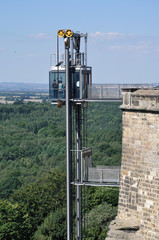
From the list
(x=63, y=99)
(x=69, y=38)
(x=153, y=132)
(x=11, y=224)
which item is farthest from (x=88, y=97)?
(x=11, y=224)

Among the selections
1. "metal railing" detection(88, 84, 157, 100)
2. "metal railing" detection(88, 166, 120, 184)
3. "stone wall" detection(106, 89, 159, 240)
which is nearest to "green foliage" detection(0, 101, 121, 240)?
"metal railing" detection(88, 166, 120, 184)

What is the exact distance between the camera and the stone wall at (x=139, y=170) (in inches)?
696

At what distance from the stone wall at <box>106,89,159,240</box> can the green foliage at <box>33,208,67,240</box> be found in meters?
29.9

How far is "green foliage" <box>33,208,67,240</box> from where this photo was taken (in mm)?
48281

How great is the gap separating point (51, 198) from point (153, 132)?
139ft

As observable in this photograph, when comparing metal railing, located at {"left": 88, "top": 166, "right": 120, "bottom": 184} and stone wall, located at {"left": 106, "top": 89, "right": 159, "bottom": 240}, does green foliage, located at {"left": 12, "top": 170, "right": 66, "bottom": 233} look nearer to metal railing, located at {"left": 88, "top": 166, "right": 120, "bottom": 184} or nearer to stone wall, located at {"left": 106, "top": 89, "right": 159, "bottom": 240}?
metal railing, located at {"left": 88, "top": 166, "right": 120, "bottom": 184}

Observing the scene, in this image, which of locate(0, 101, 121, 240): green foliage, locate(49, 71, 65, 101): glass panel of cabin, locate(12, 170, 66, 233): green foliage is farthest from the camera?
locate(12, 170, 66, 233): green foliage

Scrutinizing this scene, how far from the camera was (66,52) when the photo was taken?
24.9 m

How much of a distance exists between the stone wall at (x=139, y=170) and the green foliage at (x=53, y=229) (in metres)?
29.9

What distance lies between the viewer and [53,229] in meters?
49.2

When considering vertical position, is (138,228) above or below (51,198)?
above

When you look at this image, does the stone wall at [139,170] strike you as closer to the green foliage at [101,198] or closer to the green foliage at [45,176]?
the green foliage at [45,176]

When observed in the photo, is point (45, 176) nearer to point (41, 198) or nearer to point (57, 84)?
point (41, 198)

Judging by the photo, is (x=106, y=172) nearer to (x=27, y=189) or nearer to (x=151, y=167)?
(x=151, y=167)
